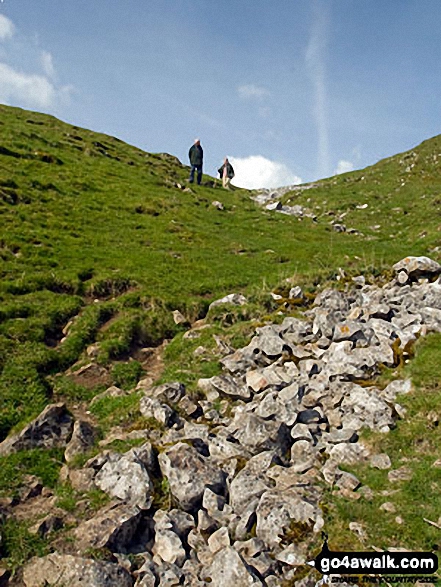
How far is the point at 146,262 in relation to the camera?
22328mm

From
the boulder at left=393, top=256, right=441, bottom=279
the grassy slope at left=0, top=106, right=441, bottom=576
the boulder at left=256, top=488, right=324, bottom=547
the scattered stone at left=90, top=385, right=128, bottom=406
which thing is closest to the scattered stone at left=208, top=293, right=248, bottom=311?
the grassy slope at left=0, top=106, right=441, bottom=576

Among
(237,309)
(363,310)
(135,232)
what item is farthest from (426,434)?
(135,232)

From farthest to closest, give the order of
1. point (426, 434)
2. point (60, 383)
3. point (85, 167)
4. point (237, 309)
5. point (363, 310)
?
point (85, 167)
point (237, 309)
point (363, 310)
point (60, 383)
point (426, 434)

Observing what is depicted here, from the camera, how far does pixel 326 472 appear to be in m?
9.09

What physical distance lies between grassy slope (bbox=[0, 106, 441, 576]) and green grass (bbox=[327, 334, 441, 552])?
29 mm

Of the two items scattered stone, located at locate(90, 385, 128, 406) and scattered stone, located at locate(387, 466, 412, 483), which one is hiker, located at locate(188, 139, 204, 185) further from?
scattered stone, located at locate(387, 466, 412, 483)

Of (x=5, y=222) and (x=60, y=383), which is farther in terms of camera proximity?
(x=5, y=222)

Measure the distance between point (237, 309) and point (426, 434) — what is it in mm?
9145

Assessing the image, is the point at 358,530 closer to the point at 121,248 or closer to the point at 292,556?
the point at 292,556

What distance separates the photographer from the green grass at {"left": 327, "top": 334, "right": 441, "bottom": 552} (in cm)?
749

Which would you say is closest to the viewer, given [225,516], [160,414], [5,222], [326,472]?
[225,516]

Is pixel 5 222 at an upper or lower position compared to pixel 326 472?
upper

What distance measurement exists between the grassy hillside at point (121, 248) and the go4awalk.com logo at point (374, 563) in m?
8.15

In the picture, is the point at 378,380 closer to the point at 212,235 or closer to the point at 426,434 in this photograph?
the point at 426,434
